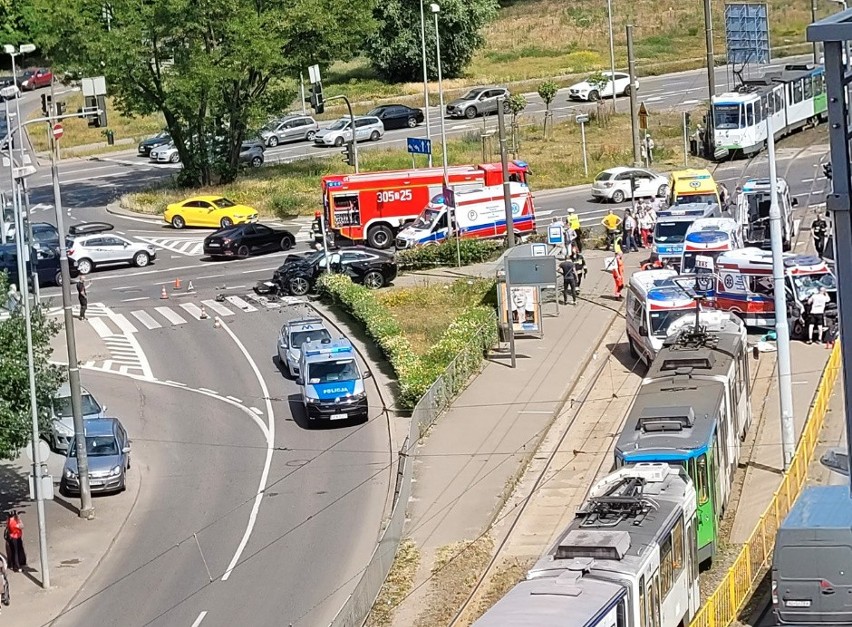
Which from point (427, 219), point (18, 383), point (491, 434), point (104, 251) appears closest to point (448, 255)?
point (427, 219)

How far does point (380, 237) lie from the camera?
5212cm

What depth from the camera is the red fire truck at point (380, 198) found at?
51.3 metres

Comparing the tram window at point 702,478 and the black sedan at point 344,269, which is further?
the black sedan at point 344,269

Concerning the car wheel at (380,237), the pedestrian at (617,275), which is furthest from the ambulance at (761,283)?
the car wheel at (380,237)

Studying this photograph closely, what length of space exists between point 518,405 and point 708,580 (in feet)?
36.9

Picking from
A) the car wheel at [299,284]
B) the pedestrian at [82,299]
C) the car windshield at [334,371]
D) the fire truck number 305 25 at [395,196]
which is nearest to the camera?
the car windshield at [334,371]

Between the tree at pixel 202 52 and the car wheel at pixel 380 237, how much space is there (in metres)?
12.7

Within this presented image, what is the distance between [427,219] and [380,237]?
2368 millimetres

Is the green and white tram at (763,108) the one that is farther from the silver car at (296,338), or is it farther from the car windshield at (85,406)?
the car windshield at (85,406)

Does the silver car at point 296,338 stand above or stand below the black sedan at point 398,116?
below

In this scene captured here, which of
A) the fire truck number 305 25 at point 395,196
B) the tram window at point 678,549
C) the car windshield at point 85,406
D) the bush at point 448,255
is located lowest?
the car windshield at point 85,406

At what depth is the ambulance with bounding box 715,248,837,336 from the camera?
35.8 m

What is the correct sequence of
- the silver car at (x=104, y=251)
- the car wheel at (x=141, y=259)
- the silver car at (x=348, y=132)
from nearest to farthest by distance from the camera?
the silver car at (x=104, y=251)
the car wheel at (x=141, y=259)
the silver car at (x=348, y=132)

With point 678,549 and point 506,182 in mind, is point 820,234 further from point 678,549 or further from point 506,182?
point 678,549
